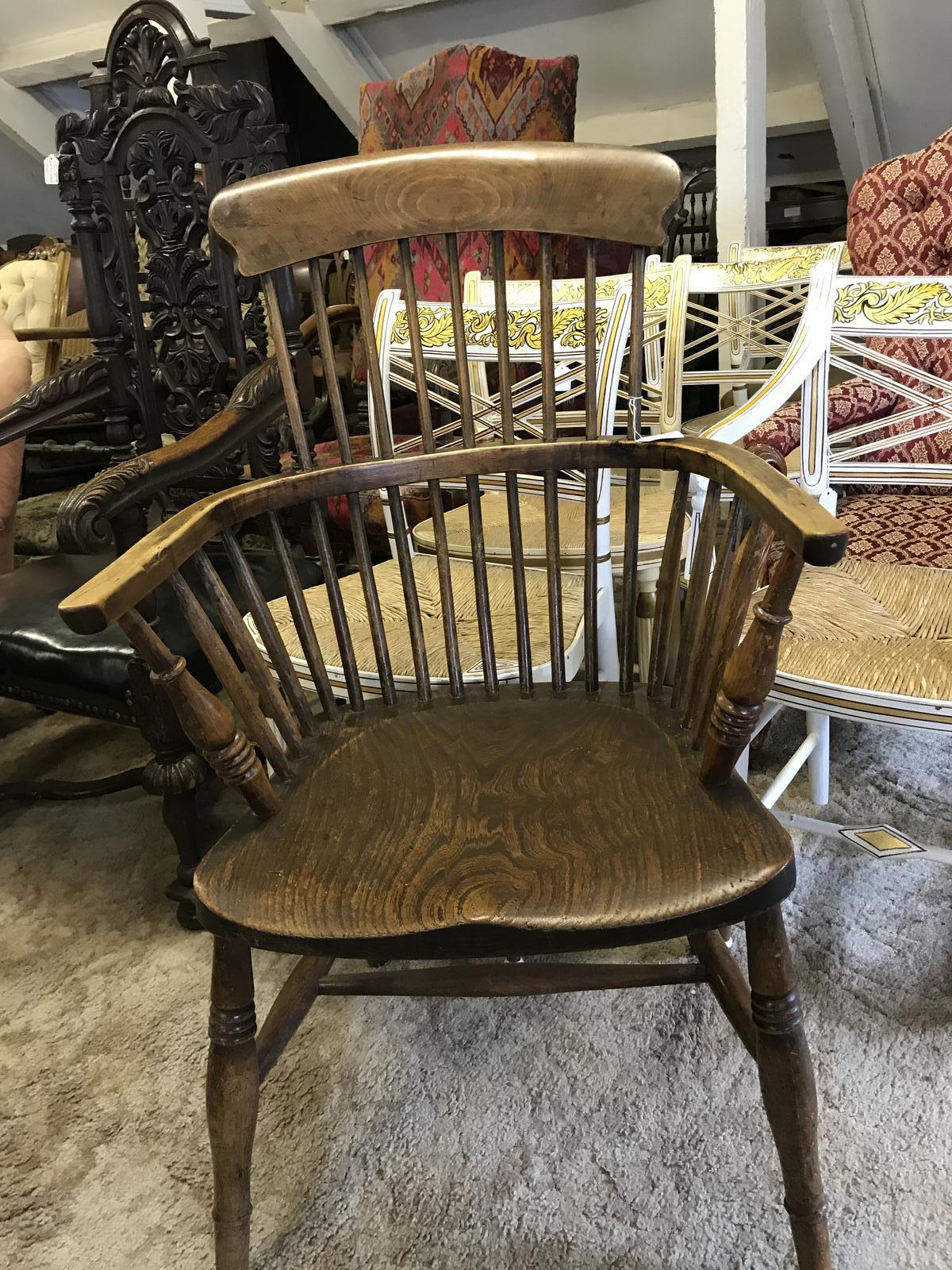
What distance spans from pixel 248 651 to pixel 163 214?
109 centimetres

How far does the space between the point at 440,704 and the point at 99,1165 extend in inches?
26.4

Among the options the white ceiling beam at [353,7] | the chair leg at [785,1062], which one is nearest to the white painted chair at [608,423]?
the chair leg at [785,1062]

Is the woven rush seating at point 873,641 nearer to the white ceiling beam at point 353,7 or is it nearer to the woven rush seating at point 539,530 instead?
the woven rush seating at point 539,530

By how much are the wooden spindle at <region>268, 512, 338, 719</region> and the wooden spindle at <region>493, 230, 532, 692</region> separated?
24cm

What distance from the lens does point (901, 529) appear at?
1.40 metres

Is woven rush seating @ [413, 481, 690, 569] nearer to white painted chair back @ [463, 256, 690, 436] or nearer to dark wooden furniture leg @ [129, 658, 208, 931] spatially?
white painted chair back @ [463, 256, 690, 436]

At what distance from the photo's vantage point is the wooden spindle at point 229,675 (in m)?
0.79

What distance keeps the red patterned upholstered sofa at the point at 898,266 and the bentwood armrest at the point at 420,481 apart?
623 mm

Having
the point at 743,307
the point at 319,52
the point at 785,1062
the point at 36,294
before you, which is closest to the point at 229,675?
the point at 785,1062

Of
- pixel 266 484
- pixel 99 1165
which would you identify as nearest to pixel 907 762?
pixel 266 484

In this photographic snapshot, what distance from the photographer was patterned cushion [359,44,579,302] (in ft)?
8.85

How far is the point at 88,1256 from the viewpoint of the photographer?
962 millimetres

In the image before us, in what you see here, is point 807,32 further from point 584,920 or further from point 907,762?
point 584,920

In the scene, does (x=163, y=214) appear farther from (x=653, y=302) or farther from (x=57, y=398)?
(x=653, y=302)
